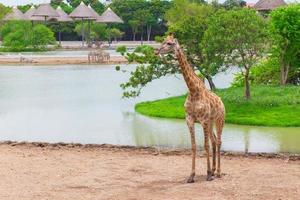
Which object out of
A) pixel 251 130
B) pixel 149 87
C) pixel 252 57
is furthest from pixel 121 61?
pixel 251 130

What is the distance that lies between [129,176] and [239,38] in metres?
10.1

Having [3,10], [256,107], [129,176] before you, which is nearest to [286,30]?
[256,107]

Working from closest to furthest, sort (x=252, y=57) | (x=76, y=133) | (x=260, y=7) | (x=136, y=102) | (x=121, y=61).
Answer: (x=76, y=133) < (x=252, y=57) < (x=136, y=102) < (x=121, y=61) < (x=260, y=7)

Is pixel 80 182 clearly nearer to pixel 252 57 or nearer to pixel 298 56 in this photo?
pixel 252 57

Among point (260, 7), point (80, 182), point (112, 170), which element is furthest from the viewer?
point (260, 7)

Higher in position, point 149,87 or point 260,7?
point 260,7

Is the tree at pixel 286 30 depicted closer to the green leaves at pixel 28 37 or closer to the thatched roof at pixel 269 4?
the thatched roof at pixel 269 4

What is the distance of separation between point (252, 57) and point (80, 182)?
35.6ft

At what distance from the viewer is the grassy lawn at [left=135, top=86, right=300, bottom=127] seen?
17.8 m

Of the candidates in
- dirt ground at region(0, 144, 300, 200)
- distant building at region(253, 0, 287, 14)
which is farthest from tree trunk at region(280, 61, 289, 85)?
distant building at region(253, 0, 287, 14)

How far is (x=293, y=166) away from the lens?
1170cm

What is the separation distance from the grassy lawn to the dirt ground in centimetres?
524

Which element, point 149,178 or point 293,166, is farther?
point 293,166

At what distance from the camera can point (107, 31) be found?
67688mm
